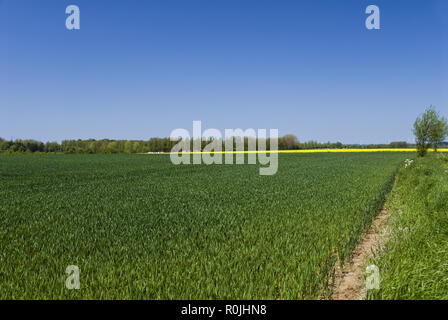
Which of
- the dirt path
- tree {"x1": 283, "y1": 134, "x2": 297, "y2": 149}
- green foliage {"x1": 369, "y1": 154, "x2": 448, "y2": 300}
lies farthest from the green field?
tree {"x1": 283, "y1": 134, "x2": 297, "y2": 149}

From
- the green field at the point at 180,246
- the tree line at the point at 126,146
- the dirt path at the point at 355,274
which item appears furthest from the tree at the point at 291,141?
the dirt path at the point at 355,274

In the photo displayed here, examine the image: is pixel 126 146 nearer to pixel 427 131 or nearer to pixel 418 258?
pixel 427 131

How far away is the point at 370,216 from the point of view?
906 cm

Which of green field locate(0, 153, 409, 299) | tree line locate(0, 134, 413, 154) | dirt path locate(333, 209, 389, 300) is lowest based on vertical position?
dirt path locate(333, 209, 389, 300)

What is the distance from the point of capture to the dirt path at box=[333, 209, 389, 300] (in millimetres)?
4426

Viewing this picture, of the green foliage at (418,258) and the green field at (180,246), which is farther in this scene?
the green field at (180,246)

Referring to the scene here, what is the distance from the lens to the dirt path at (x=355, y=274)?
4426mm

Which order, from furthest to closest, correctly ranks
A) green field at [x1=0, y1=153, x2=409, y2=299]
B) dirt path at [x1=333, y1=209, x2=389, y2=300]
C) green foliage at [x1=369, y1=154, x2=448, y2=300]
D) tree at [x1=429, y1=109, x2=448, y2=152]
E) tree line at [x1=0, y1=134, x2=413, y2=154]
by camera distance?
tree line at [x1=0, y1=134, x2=413, y2=154], tree at [x1=429, y1=109, x2=448, y2=152], dirt path at [x1=333, y1=209, x2=389, y2=300], green field at [x1=0, y1=153, x2=409, y2=299], green foliage at [x1=369, y1=154, x2=448, y2=300]

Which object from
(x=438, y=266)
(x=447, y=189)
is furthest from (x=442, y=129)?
(x=438, y=266)

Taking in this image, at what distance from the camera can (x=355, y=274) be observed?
5148 millimetres

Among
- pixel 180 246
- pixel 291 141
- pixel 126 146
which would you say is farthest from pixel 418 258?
pixel 126 146

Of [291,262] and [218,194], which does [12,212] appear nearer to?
[218,194]

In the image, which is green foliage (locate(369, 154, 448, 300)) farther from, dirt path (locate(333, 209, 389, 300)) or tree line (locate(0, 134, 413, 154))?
tree line (locate(0, 134, 413, 154))

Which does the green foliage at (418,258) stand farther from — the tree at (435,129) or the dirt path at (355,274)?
the tree at (435,129)
